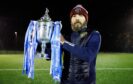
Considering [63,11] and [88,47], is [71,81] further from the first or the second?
[63,11]

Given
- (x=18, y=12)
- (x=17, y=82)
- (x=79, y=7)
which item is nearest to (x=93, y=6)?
(x=18, y=12)

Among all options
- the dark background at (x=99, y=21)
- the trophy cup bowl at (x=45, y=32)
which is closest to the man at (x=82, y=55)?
the trophy cup bowl at (x=45, y=32)

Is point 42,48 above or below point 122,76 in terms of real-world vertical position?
above

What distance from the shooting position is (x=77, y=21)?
2625 mm

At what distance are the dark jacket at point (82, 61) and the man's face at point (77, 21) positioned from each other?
62 millimetres

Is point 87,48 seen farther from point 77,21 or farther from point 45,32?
point 45,32

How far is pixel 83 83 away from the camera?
268 cm

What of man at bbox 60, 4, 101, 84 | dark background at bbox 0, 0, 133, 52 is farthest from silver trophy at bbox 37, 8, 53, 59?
dark background at bbox 0, 0, 133, 52

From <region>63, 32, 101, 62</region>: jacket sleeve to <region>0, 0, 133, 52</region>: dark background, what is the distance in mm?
14029

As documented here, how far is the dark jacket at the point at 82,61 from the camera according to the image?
8.61 ft

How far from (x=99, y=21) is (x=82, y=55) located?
17.7m

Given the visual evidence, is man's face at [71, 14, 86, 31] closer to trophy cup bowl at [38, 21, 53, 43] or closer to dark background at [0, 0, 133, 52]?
trophy cup bowl at [38, 21, 53, 43]

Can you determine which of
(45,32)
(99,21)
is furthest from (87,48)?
(99,21)

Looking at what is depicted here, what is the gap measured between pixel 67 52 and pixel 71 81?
0.68 feet
